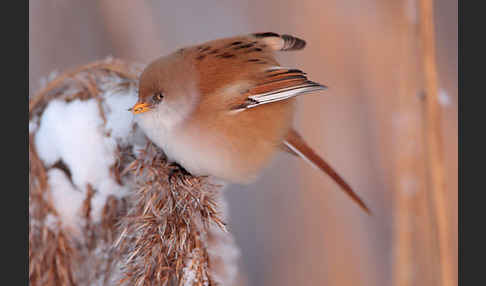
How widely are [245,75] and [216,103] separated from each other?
0.14m

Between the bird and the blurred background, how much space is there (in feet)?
1.84

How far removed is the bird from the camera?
4.58 feet

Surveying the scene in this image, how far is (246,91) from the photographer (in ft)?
4.77

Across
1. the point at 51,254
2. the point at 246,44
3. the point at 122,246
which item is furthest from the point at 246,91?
the point at 51,254

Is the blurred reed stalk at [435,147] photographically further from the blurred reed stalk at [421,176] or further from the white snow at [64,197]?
the white snow at [64,197]

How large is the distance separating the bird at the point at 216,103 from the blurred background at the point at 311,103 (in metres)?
0.56

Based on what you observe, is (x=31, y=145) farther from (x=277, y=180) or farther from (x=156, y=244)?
(x=277, y=180)

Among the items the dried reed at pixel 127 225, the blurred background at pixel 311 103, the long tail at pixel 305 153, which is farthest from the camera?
the blurred background at pixel 311 103

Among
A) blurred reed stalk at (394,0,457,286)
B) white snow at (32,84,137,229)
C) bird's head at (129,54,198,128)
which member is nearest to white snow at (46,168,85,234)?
white snow at (32,84,137,229)

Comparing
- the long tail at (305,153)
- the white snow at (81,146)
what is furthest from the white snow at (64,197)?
the long tail at (305,153)

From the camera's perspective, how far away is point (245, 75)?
1.46 m

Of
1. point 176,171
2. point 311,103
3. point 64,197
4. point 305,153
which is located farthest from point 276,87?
point 311,103

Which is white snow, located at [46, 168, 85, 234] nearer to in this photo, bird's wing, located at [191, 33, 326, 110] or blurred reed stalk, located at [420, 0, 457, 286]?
bird's wing, located at [191, 33, 326, 110]

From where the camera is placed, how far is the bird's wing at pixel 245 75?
4.71ft
